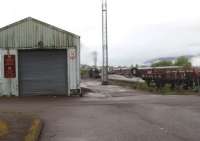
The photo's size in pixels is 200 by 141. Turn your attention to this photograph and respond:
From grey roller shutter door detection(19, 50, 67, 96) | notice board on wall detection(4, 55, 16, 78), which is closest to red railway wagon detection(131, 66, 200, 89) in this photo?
grey roller shutter door detection(19, 50, 67, 96)

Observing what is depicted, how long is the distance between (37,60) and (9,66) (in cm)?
163

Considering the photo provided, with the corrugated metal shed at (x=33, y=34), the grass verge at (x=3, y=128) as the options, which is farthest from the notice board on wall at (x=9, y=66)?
the grass verge at (x=3, y=128)

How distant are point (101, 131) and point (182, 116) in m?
3.97

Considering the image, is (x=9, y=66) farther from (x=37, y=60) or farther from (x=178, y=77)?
(x=178, y=77)

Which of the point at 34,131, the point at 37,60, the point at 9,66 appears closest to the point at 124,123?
the point at 34,131

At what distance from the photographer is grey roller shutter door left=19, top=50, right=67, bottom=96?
24.7 m

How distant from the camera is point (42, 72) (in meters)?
25.0

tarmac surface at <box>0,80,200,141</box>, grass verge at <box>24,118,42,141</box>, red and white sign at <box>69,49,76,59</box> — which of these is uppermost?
red and white sign at <box>69,49,76,59</box>

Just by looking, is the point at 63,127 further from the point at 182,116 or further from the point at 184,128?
the point at 182,116

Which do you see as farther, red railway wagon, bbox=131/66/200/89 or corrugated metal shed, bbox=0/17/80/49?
red railway wagon, bbox=131/66/200/89

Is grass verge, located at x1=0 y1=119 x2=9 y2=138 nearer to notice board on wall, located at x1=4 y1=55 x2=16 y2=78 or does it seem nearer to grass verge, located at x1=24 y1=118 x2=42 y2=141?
grass verge, located at x1=24 y1=118 x2=42 y2=141

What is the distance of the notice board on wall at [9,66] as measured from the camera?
962 inches

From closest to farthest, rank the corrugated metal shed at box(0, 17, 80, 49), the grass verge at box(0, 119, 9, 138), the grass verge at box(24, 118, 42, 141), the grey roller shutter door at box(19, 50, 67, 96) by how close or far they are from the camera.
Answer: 1. the grass verge at box(24, 118, 42, 141)
2. the grass verge at box(0, 119, 9, 138)
3. the corrugated metal shed at box(0, 17, 80, 49)
4. the grey roller shutter door at box(19, 50, 67, 96)

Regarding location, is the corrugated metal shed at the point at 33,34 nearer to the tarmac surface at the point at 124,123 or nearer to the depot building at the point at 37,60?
the depot building at the point at 37,60
